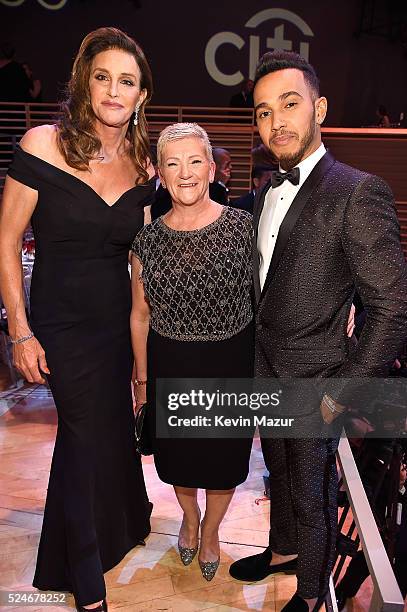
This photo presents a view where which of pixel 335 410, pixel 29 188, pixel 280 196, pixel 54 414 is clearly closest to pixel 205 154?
pixel 280 196

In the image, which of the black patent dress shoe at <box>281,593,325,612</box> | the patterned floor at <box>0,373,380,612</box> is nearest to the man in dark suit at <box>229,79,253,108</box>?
the patterned floor at <box>0,373,380,612</box>

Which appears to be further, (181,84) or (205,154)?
(181,84)

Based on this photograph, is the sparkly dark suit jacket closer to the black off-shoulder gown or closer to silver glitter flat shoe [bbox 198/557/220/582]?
the black off-shoulder gown

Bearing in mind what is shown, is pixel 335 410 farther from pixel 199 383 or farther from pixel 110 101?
pixel 110 101

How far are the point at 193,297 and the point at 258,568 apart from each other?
1138 millimetres

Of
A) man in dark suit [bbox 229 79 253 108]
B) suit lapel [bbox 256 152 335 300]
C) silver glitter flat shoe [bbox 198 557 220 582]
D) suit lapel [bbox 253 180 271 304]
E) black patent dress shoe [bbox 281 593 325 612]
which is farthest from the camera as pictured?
man in dark suit [bbox 229 79 253 108]

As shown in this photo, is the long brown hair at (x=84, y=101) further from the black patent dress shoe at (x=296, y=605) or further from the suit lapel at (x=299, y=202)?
the black patent dress shoe at (x=296, y=605)

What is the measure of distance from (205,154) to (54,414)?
98.2 inches

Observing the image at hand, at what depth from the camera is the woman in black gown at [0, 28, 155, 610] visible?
6.22ft

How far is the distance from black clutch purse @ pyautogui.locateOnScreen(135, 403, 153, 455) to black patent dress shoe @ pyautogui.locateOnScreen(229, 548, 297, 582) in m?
0.58

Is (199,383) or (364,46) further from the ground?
(364,46)

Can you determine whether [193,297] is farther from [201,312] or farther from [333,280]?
[333,280]

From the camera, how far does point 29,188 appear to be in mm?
1869

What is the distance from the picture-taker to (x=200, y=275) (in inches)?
75.0
